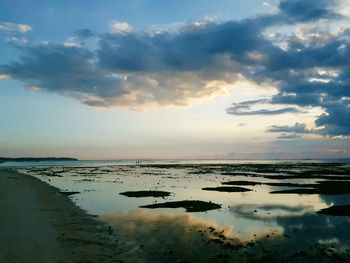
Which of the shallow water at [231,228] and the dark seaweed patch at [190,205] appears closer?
the shallow water at [231,228]

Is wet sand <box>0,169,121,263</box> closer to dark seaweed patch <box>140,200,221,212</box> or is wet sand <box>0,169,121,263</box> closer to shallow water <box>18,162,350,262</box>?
shallow water <box>18,162,350,262</box>

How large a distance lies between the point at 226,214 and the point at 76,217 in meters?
11.6

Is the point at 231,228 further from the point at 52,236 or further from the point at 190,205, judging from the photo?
the point at 52,236

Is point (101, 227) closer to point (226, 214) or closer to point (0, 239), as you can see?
point (0, 239)

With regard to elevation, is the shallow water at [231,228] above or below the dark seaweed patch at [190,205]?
below

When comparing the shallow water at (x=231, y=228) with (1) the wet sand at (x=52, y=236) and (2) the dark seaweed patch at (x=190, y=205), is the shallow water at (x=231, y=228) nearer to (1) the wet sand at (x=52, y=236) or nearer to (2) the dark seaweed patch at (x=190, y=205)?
(2) the dark seaweed patch at (x=190, y=205)

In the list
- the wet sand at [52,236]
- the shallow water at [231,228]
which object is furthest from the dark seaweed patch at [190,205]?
the wet sand at [52,236]

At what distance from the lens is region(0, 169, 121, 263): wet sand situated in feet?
54.3

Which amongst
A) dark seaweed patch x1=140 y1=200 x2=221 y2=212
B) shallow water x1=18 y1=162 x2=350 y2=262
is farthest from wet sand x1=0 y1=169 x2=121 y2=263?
dark seaweed patch x1=140 y1=200 x2=221 y2=212

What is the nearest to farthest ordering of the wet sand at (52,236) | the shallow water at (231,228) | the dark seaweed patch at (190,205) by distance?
the wet sand at (52,236) < the shallow water at (231,228) < the dark seaweed patch at (190,205)

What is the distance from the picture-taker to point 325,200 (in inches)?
1513

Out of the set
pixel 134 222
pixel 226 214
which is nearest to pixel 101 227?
pixel 134 222

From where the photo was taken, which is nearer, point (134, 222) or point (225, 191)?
point (134, 222)

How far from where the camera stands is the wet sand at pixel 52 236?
16547mm
